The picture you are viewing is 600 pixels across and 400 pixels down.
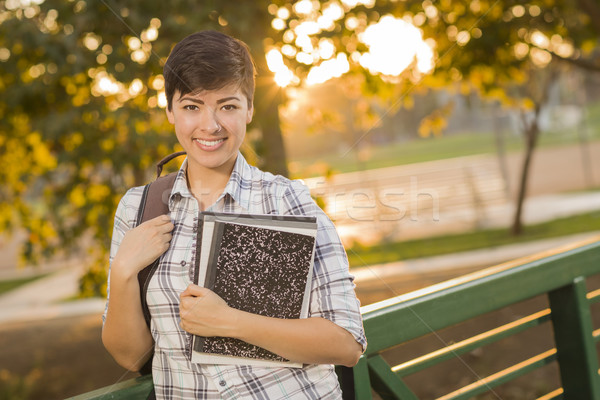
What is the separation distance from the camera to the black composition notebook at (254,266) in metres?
1.22

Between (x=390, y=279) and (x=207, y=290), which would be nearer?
(x=207, y=290)

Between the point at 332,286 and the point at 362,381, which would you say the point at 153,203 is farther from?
the point at 362,381

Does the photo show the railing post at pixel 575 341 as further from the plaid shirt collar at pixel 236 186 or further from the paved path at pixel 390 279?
the paved path at pixel 390 279

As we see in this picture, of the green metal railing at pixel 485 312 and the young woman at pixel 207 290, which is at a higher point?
the young woman at pixel 207 290

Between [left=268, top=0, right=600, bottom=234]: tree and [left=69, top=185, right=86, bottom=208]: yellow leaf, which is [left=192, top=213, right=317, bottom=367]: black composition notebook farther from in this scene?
[left=69, top=185, right=86, bottom=208]: yellow leaf

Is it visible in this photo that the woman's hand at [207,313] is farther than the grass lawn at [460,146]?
No

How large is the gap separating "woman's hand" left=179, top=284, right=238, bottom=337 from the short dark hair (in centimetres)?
44

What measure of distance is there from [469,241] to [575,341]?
8394mm

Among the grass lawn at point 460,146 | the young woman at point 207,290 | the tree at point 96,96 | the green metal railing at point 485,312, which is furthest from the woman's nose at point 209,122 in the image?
the grass lawn at point 460,146

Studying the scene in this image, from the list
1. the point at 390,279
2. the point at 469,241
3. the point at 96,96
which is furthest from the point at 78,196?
the point at 469,241

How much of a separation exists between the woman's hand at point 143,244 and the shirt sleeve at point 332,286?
322mm

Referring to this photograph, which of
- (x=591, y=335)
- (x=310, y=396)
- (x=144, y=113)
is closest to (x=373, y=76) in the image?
(x=144, y=113)

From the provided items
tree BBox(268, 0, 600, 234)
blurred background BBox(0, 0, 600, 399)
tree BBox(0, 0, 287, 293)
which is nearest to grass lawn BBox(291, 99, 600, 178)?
blurred background BBox(0, 0, 600, 399)

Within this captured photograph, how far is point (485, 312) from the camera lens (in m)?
1.98
